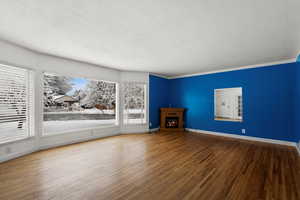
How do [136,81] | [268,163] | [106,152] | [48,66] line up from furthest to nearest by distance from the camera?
[136,81], [48,66], [106,152], [268,163]

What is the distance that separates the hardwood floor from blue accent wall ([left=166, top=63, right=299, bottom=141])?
0.78m

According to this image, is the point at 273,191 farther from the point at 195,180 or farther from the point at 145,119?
the point at 145,119

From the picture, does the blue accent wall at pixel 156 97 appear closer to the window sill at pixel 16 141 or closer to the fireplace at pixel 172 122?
the fireplace at pixel 172 122

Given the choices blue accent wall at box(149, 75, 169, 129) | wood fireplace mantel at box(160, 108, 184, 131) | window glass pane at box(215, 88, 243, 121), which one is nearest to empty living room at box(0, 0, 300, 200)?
blue accent wall at box(149, 75, 169, 129)

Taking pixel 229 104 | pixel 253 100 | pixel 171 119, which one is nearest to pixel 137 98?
pixel 171 119

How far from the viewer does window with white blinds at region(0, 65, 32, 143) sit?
2.86 m

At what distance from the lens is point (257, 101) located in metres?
4.43

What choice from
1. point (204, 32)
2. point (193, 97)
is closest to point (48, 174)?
point (204, 32)

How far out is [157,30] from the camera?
2385 mm

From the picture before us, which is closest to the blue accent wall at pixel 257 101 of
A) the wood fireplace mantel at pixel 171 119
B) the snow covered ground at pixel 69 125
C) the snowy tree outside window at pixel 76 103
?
the wood fireplace mantel at pixel 171 119

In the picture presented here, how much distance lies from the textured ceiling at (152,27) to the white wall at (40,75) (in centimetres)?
33

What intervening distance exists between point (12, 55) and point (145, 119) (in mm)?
4367

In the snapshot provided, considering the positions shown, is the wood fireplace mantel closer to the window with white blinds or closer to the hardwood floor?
the hardwood floor

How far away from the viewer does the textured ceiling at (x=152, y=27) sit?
177 centimetres
